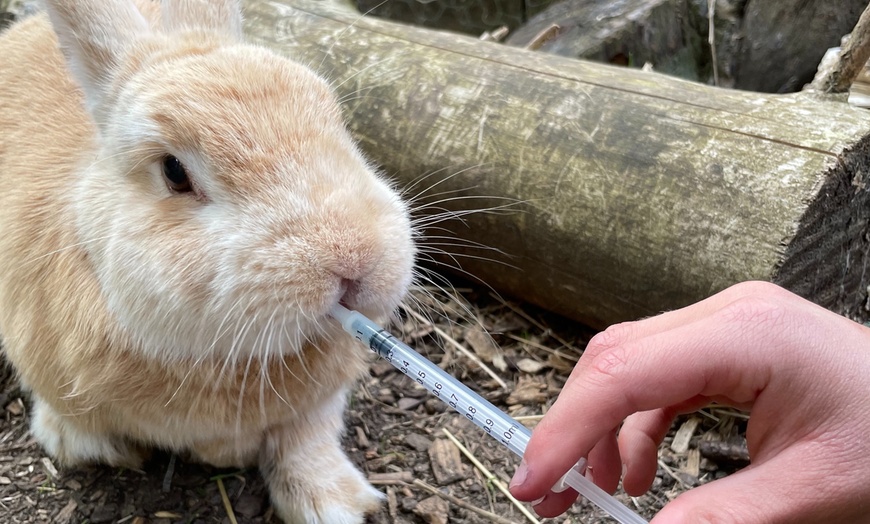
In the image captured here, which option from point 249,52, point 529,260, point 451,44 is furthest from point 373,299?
point 451,44

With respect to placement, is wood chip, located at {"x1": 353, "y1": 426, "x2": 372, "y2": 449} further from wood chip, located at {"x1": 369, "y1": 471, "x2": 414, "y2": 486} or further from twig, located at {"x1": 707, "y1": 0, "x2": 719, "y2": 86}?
twig, located at {"x1": 707, "y1": 0, "x2": 719, "y2": 86}

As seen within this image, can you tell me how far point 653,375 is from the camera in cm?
112

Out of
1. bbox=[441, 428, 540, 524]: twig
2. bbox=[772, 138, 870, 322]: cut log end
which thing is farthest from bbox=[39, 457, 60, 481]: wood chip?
bbox=[772, 138, 870, 322]: cut log end

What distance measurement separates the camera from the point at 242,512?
7.04 feet

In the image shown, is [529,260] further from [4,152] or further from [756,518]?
[4,152]

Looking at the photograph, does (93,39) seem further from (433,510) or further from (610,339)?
(433,510)

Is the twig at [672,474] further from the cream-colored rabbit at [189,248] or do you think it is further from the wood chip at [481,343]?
the cream-colored rabbit at [189,248]

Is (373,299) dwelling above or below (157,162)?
below

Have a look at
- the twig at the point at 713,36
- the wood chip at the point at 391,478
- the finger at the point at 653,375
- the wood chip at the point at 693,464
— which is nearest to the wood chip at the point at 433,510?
the wood chip at the point at 391,478

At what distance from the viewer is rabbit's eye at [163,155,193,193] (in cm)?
158

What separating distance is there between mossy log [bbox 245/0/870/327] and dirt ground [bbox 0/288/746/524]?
413mm

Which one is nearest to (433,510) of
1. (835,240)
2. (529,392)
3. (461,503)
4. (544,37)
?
(461,503)

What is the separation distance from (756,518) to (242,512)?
5.29ft

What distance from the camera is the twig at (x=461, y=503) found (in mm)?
2117
